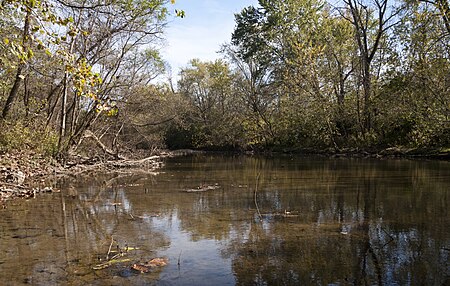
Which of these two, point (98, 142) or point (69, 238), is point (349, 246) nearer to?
point (69, 238)

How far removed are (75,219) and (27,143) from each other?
1018 cm

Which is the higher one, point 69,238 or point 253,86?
point 253,86

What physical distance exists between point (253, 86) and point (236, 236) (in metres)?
36.0

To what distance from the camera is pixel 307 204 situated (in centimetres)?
980

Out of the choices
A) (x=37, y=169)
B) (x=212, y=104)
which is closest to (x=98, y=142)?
(x=37, y=169)

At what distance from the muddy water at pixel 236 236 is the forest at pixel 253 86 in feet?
7.84

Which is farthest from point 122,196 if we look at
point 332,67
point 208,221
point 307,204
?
point 332,67

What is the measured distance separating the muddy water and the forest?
239 centimetres

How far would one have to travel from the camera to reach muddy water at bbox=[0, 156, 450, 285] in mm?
5051

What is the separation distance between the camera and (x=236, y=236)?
22.8ft

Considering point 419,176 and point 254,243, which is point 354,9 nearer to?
point 419,176

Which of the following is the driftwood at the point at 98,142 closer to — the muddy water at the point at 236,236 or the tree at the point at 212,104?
the muddy water at the point at 236,236

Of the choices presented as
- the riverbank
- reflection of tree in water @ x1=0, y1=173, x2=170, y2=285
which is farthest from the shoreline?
reflection of tree in water @ x1=0, y1=173, x2=170, y2=285

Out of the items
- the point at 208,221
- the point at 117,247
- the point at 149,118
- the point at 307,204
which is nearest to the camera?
the point at 117,247
